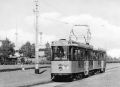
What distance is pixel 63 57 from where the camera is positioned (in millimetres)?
22578

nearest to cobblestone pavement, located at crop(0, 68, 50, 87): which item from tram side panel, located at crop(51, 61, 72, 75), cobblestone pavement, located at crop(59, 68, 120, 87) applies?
tram side panel, located at crop(51, 61, 72, 75)

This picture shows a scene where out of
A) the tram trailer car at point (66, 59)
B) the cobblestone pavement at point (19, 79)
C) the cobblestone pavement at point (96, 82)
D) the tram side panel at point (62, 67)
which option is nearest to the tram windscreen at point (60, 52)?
the tram trailer car at point (66, 59)

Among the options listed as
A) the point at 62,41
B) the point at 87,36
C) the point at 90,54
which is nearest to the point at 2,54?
the point at 87,36

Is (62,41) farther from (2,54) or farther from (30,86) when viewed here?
(2,54)

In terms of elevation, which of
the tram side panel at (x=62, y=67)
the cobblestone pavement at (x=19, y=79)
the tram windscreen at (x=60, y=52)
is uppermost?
the tram windscreen at (x=60, y=52)

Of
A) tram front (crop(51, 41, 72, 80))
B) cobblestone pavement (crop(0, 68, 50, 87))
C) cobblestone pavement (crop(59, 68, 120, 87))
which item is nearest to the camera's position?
cobblestone pavement (crop(59, 68, 120, 87))

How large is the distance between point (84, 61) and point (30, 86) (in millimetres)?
9693

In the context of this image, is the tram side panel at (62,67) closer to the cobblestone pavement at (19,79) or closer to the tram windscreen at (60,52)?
the tram windscreen at (60,52)

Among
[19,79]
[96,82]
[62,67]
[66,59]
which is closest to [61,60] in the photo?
[66,59]

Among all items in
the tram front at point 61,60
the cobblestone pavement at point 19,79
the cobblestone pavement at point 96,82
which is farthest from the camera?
the tram front at point 61,60

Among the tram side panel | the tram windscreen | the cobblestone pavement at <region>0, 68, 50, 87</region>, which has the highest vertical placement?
the tram windscreen

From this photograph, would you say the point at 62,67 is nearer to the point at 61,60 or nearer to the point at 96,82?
the point at 61,60

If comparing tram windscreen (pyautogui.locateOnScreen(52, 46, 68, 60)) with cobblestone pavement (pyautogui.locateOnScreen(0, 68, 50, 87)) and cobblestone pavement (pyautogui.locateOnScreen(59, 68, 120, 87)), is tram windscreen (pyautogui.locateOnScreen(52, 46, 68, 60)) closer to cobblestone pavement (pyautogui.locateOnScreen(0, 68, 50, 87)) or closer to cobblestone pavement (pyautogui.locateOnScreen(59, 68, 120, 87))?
cobblestone pavement (pyautogui.locateOnScreen(0, 68, 50, 87))

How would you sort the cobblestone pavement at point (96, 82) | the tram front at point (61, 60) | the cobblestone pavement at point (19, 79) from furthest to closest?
the tram front at point (61, 60) < the cobblestone pavement at point (19, 79) < the cobblestone pavement at point (96, 82)
